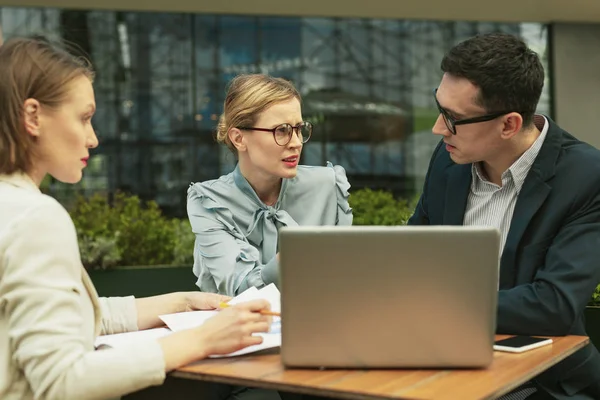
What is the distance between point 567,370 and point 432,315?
34.4 inches

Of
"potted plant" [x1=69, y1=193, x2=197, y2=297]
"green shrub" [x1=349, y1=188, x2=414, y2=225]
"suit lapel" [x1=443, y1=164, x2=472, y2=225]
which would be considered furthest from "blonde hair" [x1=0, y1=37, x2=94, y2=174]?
"green shrub" [x1=349, y1=188, x2=414, y2=225]

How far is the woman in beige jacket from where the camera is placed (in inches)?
69.9

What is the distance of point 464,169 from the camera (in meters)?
2.94

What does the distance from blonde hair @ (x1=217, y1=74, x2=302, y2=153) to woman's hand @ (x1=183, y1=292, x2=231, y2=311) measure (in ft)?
3.01

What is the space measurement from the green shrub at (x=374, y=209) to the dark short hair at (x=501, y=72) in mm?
4934

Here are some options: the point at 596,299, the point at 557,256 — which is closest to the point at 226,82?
the point at 596,299

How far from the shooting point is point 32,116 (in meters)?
1.92

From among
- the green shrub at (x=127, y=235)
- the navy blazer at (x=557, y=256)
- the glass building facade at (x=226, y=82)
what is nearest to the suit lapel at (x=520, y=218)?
the navy blazer at (x=557, y=256)

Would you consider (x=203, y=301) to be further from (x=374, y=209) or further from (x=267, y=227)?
(x=374, y=209)

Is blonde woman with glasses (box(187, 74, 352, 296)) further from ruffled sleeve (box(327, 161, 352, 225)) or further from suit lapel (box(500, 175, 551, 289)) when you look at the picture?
suit lapel (box(500, 175, 551, 289))

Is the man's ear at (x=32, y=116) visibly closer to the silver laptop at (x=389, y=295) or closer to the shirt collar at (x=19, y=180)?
the shirt collar at (x=19, y=180)

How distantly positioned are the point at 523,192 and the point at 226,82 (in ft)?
22.6

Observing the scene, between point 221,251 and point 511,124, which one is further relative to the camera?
point 221,251

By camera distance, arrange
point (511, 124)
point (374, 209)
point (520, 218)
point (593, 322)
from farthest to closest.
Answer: point (374, 209)
point (593, 322)
point (511, 124)
point (520, 218)
